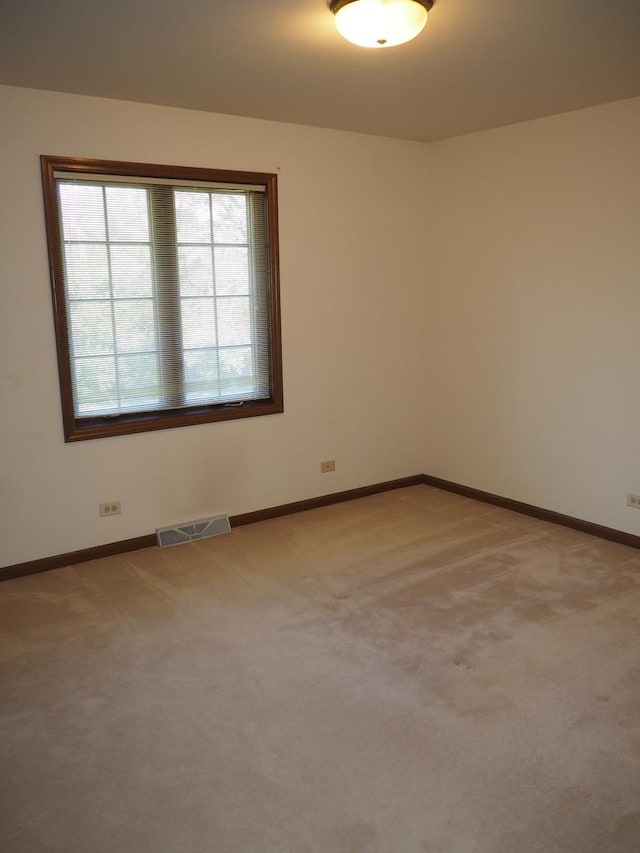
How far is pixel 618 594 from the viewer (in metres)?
3.44

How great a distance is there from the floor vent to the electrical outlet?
29cm

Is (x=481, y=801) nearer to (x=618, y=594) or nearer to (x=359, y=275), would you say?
(x=618, y=594)

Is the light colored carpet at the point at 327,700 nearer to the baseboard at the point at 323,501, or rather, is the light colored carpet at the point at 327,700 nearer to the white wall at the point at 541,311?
the baseboard at the point at 323,501

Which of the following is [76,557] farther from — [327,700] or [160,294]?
[327,700]

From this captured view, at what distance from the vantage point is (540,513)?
453cm

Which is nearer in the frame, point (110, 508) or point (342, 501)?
point (110, 508)

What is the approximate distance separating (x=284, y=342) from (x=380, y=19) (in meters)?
2.30

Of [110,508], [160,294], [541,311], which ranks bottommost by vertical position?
[110,508]

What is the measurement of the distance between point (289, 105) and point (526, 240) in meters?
1.76

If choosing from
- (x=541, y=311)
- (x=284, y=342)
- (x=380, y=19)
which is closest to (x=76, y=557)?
(x=284, y=342)

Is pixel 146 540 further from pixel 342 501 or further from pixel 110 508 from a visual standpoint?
pixel 342 501


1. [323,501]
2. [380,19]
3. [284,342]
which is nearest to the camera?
[380,19]

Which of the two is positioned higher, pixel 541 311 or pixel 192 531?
pixel 541 311

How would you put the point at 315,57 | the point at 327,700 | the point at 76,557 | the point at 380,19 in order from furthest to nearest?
the point at 76,557 < the point at 315,57 < the point at 327,700 < the point at 380,19
